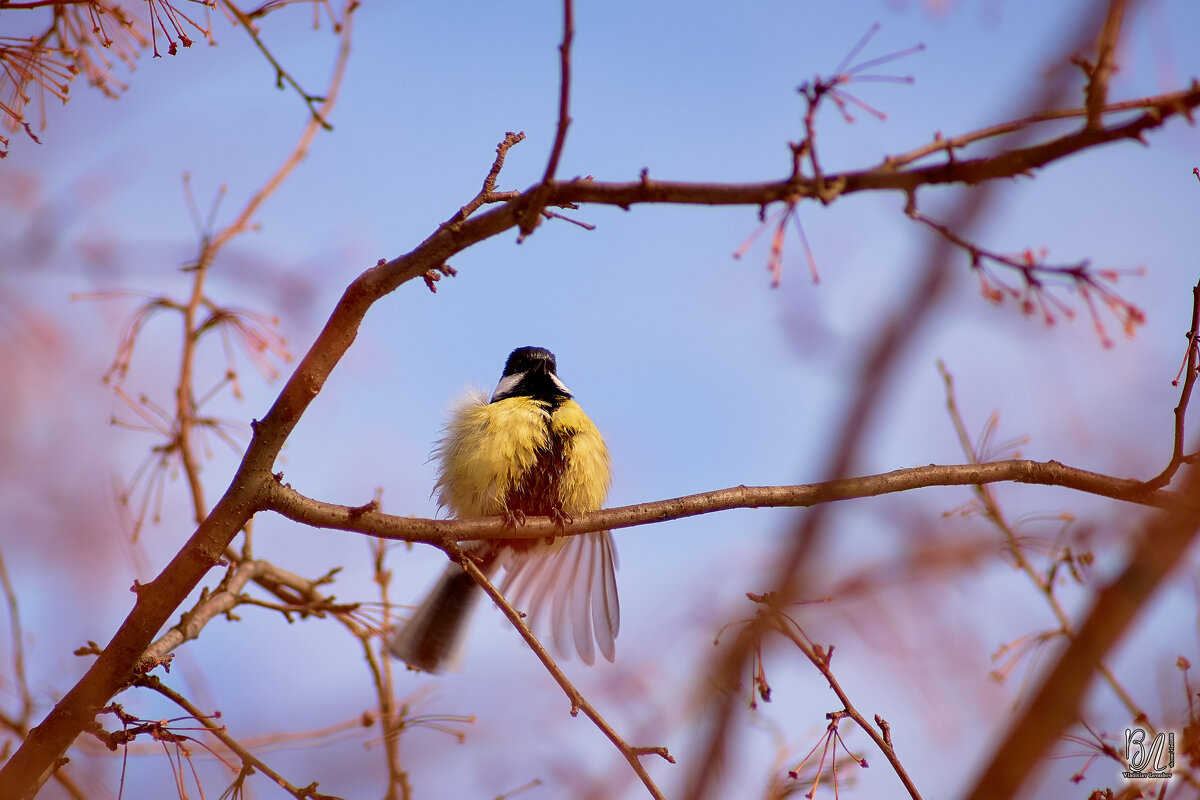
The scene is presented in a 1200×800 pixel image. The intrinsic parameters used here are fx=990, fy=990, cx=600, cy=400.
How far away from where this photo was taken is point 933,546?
3.07m

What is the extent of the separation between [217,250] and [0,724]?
6.59 feet

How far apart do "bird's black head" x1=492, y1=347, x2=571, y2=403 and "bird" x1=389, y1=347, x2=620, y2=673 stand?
185 millimetres

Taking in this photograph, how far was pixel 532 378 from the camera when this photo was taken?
17.8ft

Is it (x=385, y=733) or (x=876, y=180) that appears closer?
(x=876, y=180)

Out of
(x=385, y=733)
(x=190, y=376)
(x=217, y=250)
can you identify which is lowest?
(x=385, y=733)

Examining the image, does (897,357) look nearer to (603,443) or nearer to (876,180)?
(876,180)

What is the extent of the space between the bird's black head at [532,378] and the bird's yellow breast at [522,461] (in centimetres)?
23

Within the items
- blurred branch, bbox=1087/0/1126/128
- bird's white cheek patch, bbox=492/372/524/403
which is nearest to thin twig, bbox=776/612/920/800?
blurred branch, bbox=1087/0/1126/128

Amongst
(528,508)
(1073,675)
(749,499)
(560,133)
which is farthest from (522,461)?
(1073,675)

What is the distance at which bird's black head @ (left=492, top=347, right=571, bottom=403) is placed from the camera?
5.25 metres

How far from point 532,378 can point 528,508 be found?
3.37 feet

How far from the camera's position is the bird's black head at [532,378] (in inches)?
207

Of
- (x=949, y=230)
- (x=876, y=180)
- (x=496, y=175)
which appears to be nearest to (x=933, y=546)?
(x=876, y=180)

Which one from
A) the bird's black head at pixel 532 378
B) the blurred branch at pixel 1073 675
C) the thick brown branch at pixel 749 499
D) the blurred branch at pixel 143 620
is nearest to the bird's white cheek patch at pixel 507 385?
the bird's black head at pixel 532 378
